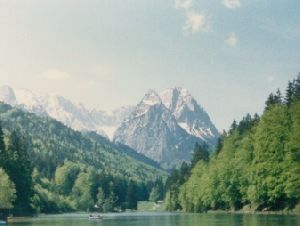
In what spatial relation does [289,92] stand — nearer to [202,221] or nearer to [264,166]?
[264,166]

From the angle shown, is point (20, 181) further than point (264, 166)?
Yes

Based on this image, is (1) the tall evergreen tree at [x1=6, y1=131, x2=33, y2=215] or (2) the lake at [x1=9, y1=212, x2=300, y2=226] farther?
(1) the tall evergreen tree at [x1=6, y1=131, x2=33, y2=215]

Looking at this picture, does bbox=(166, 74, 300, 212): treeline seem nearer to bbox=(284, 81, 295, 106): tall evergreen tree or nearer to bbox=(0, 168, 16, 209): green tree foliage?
bbox=(284, 81, 295, 106): tall evergreen tree

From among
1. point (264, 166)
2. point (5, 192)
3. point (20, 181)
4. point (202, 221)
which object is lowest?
point (202, 221)

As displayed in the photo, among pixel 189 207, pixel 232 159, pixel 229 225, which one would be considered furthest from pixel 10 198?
pixel 229 225

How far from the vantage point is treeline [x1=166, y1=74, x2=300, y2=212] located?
338ft

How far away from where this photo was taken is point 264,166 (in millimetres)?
111938

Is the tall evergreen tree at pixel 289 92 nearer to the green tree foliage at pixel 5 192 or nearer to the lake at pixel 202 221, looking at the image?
the lake at pixel 202 221

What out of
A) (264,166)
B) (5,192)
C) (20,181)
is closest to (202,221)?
(264,166)

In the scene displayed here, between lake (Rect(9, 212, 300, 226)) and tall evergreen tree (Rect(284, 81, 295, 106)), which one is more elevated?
tall evergreen tree (Rect(284, 81, 295, 106))

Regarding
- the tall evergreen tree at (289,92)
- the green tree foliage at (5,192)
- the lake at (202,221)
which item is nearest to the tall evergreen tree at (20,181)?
the green tree foliage at (5,192)

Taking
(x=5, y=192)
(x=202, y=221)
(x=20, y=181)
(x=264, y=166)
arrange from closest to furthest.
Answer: (x=202, y=221), (x=264, y=166), (x=5, y=192), (x=20, y=181)

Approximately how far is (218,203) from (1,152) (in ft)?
173

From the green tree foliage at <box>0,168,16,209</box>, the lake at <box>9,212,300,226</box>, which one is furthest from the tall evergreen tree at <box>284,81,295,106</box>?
the green tree foliage at <box>0,168,16,209</box>
